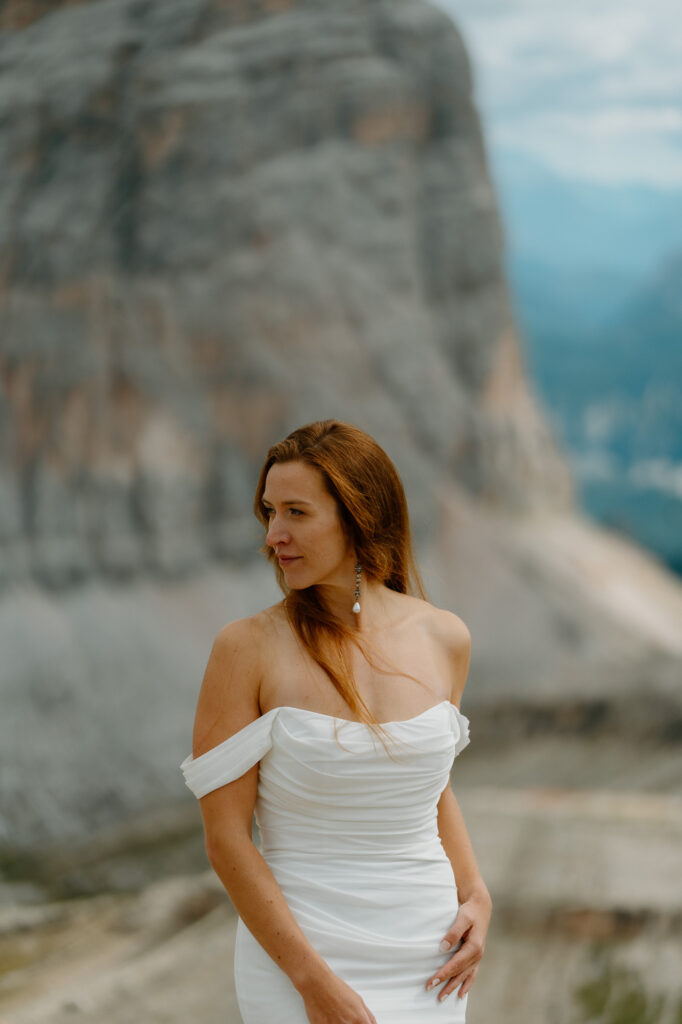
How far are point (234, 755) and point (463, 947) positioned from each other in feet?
1.07

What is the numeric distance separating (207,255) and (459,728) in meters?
4.17

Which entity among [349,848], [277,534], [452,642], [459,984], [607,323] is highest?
[277,534]

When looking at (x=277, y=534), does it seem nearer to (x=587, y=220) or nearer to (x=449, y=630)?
(x=449, y=630)

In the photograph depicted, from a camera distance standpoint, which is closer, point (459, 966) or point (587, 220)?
point (459, 966)

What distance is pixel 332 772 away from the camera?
1.09 meters

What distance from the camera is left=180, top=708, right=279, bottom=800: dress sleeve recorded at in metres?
1.07

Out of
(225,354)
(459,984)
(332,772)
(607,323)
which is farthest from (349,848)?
(607,323)

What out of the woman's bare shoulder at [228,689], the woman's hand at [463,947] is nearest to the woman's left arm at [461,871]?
the woman's hand at [463,947]

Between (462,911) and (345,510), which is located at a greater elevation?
(345,510)

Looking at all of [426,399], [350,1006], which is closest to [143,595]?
[426,399]

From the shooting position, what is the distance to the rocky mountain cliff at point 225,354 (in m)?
4.78

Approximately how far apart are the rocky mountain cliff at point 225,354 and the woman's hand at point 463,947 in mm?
3432

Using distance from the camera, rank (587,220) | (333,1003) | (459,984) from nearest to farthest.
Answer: (333,1003) < (459,984) < (587,220)

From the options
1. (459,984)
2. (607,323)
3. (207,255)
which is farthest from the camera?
(607,323)
